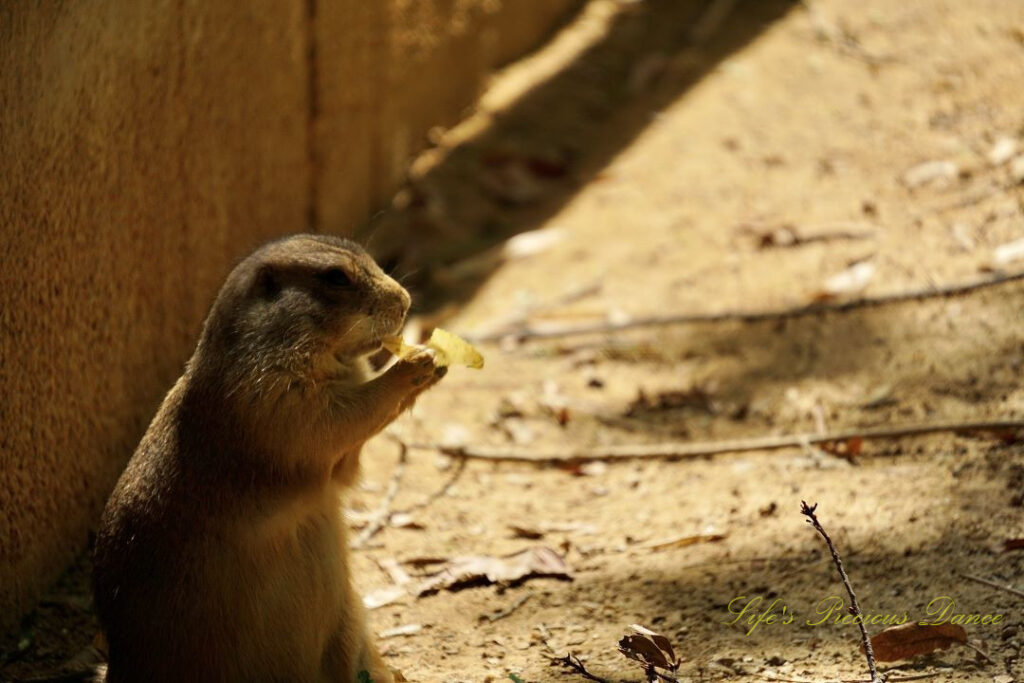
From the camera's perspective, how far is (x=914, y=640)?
3.05 m

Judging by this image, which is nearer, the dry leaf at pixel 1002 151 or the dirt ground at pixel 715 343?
the dirt ground at pixel 715 343

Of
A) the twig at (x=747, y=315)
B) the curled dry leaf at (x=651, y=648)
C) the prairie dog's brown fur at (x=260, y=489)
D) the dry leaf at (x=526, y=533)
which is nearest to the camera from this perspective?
the prairie dog's brown fur at (x=260, y=489)

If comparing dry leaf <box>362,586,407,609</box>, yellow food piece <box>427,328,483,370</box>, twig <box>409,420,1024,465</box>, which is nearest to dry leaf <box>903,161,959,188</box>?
twig <box>409,420,1024,465</box>

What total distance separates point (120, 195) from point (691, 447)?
204cm

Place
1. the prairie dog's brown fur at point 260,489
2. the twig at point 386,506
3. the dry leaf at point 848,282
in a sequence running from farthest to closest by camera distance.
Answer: the dry leaf at point 848,282 < the twig at point 386,506 < the prairie dog's brown fur at point 260,489

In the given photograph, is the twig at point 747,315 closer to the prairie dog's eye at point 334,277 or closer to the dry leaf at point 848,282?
the dry leaf at point 848,282

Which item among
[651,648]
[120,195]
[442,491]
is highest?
Answer: [120,195]

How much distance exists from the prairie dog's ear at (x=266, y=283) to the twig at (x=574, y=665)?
117 centimetres

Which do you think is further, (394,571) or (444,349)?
(394,571)

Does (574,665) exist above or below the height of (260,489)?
below

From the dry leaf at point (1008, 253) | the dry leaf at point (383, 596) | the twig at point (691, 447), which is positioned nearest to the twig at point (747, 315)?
the dry leaf at point (1008, 253)

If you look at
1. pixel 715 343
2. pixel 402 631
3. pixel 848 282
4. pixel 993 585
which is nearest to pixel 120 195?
pixel 402 631

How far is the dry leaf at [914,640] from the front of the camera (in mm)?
3039

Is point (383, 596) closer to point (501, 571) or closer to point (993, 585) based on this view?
point (501, 571)
